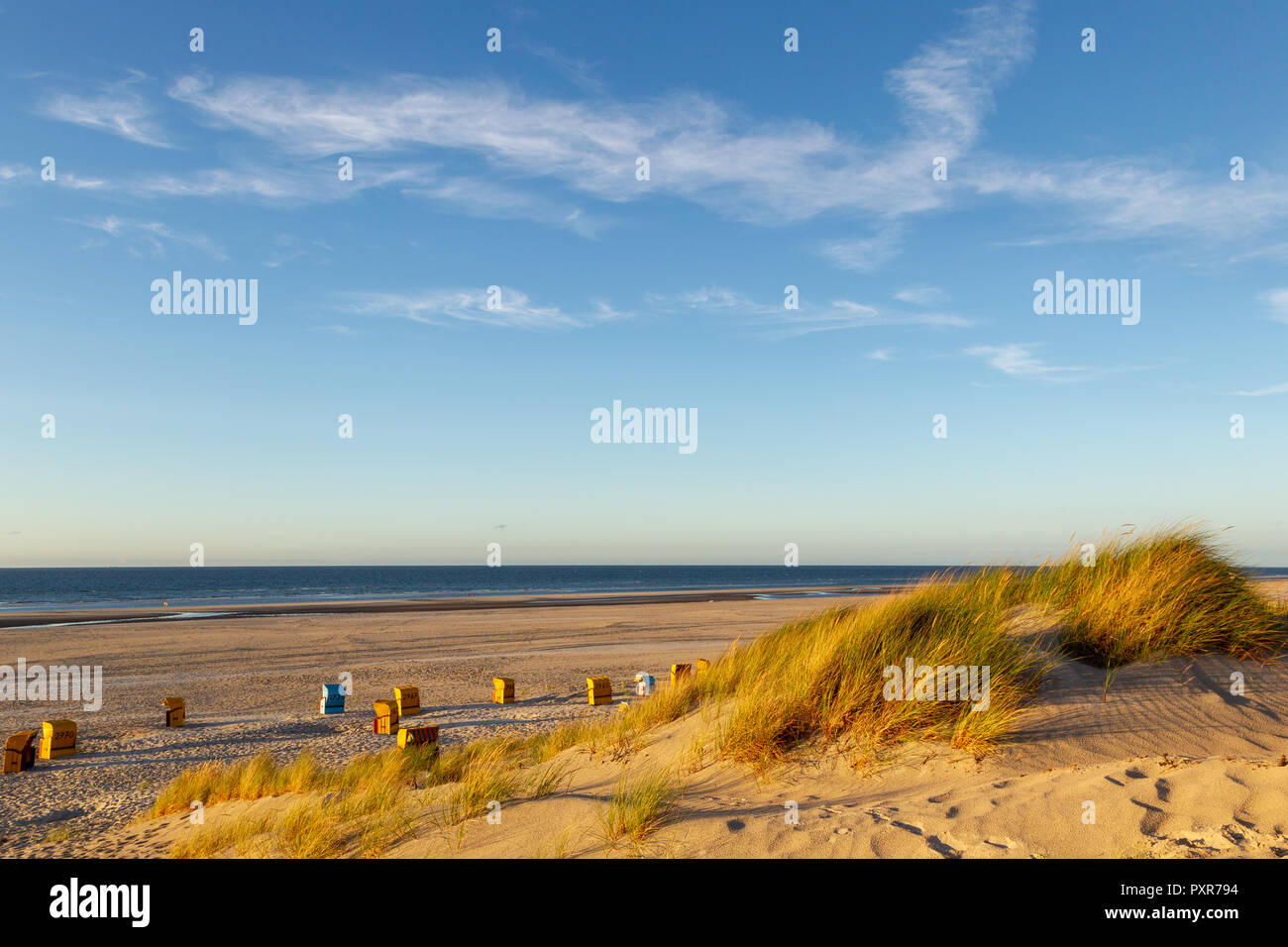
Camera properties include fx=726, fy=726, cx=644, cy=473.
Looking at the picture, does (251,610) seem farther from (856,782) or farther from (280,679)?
(856,782)

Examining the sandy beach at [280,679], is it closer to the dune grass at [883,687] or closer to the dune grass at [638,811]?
the dune grass at [638,811]

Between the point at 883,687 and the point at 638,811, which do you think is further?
the point at 883,687

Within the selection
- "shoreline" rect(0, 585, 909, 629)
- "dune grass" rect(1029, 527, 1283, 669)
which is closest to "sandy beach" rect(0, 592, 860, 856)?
"shoreline" rect(0, 585, 909, 629)

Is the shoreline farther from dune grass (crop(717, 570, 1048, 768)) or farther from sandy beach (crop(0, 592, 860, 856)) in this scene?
dune grass (crop(717, 570, 1048, 768))

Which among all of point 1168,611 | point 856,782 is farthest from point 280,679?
point 1168,611

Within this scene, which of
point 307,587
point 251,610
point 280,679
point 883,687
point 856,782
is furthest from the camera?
point 307,587

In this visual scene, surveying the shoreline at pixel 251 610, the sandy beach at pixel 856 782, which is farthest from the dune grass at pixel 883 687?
the shoreline at pixel 251 610

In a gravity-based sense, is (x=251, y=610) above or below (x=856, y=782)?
below

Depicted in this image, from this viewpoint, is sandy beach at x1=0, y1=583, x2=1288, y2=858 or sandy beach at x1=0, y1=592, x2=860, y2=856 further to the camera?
sandy beach at x1=0, y1=592, x2=860, y2=856

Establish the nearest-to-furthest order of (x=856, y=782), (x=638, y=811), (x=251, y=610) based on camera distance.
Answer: (x=638, y=811), (x=856, y=782), (x=251, y=610)
